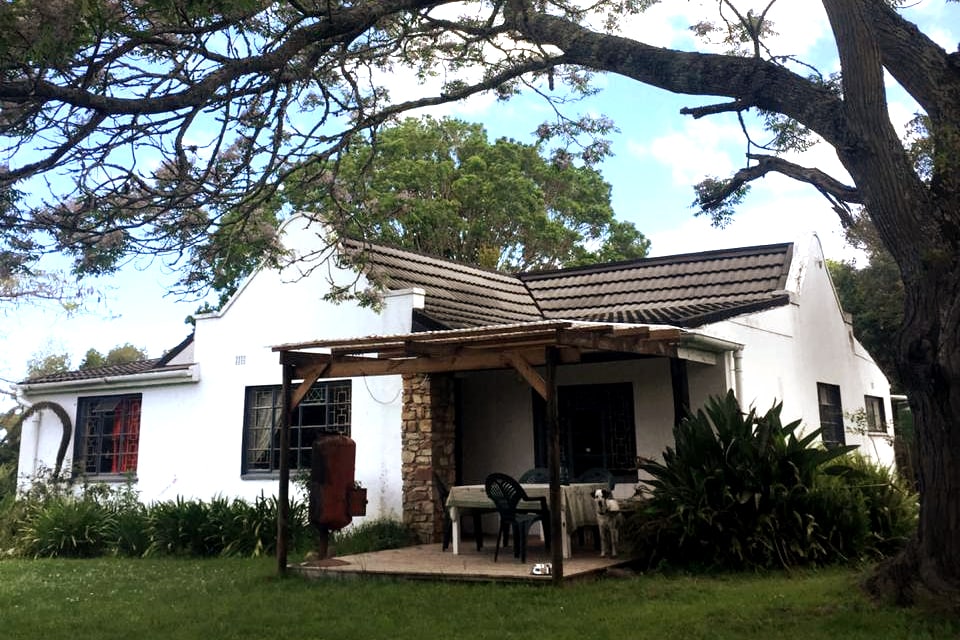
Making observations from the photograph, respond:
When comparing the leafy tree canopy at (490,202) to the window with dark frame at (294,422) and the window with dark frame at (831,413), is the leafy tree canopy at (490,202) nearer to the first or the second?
the window with dark frame at (294,422)

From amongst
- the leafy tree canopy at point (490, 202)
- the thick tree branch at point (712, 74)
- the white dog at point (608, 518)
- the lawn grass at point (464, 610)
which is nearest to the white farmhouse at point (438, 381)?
the white dog at point (608, 518)

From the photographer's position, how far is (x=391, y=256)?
14.5m

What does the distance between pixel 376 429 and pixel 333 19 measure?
6526 mm

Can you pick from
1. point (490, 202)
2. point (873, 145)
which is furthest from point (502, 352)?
point (490, 202)

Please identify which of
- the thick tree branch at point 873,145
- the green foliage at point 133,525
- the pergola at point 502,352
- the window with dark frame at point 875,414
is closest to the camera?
the thick tree branch at point 873,145

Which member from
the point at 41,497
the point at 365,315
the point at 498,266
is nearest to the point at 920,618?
the point at 365,315

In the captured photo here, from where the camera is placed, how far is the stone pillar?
1267 centimetres

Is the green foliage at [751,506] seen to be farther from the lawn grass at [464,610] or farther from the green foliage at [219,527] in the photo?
the green foliage at [219,527]

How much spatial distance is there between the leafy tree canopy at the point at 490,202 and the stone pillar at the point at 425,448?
13867 millimetres

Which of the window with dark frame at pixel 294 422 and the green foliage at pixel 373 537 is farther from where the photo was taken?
the window with dark frame at pixel 294 422

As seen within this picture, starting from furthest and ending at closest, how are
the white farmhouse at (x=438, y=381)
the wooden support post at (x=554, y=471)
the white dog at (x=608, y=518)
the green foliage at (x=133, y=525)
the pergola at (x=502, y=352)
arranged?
the green foliage at (x=133, y=525)
the white farmhouse at (x=438, y=381)
the white dog at (x=608, y=518)
the pergola at (x=502, y=352)
the wooden support post at (x=554, y=471)

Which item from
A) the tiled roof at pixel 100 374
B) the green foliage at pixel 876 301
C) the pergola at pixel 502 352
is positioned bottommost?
the pergola at pixel 502 352

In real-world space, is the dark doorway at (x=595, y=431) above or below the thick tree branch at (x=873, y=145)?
below

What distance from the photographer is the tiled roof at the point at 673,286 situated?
13.8m
